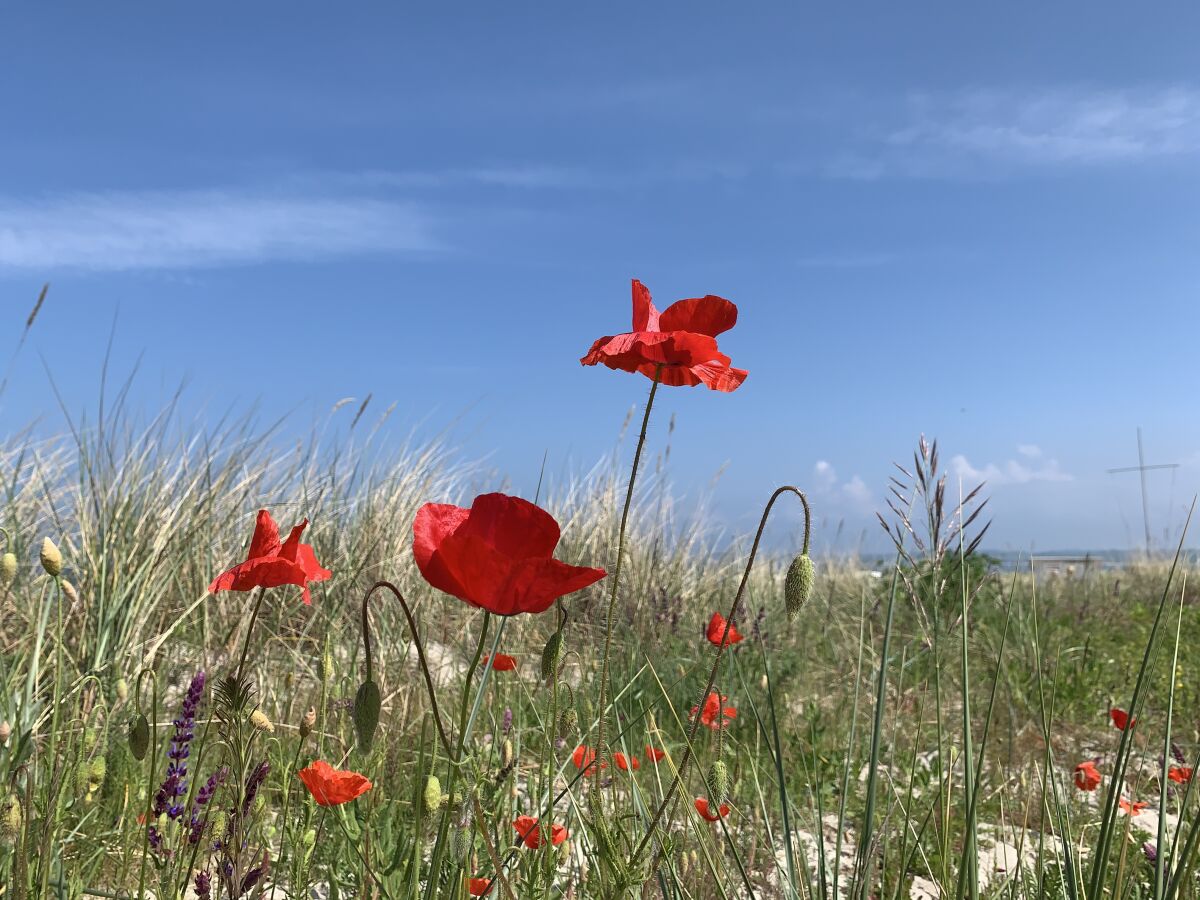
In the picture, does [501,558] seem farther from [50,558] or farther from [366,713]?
[50,558]

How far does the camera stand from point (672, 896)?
154cm

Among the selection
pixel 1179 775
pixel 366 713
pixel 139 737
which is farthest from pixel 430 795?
pixel 1179 775

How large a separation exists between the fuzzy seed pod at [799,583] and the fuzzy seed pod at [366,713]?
0.57 m

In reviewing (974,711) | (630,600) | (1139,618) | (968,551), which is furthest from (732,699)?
(1139,618)

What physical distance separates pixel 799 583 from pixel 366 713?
60 centimetres

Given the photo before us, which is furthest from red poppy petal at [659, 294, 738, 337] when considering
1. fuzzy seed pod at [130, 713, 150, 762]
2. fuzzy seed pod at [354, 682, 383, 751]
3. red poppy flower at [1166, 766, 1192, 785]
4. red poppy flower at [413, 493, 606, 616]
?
red poppy flower at [1166, 766, 1192, 785]

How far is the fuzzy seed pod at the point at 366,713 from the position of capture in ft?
3.55

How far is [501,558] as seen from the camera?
1002 millimetres

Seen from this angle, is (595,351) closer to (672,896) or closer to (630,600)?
(672,896)

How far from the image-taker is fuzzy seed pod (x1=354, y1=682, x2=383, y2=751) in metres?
1.08

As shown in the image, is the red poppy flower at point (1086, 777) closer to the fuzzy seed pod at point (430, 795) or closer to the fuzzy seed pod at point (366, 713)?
the fuzzy seed pod at point (430, 795)

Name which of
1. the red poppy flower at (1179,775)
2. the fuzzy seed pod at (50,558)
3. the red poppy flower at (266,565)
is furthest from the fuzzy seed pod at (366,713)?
the red poppy flower at (1179,775)

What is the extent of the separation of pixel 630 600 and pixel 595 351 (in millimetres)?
4119

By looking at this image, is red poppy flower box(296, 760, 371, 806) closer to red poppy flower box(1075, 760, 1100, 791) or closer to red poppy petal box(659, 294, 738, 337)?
red poppy petal box(659, 294, 738, 337)
